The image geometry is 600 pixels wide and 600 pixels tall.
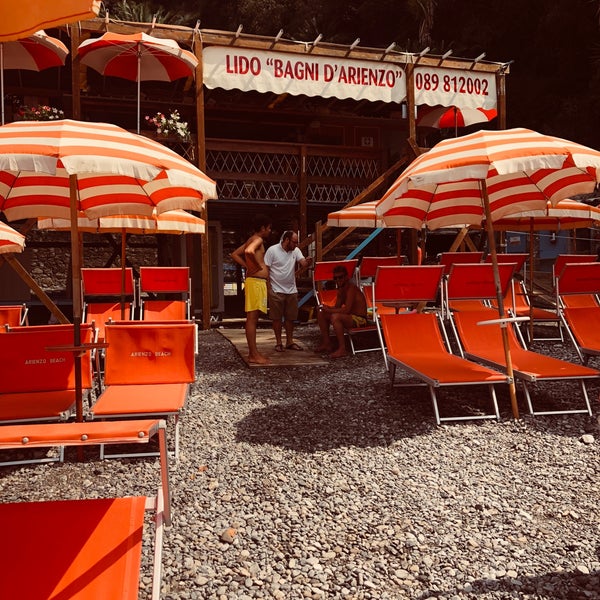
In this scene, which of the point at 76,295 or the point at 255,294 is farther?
the point at 255,294

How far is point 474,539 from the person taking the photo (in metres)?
3.10

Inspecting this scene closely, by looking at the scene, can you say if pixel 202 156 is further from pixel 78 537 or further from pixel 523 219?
pixel 78 537

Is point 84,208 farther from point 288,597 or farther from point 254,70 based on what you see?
point 254,70

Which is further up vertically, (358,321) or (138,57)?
(138,57)

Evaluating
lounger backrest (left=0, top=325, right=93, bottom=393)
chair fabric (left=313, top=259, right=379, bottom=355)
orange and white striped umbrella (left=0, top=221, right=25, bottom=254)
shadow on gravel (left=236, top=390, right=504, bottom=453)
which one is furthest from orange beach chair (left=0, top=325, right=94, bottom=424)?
chair fabric (left=313, top=259, right=379, bottom=355)

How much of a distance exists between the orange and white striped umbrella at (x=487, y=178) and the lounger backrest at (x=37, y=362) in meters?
3.09

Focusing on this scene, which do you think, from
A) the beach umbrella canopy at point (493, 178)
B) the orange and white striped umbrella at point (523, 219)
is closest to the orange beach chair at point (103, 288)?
the orange and white striped umbrella at point (523, 219)

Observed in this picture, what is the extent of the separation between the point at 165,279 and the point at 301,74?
509 centimetres

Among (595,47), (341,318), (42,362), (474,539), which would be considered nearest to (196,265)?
(341,318)

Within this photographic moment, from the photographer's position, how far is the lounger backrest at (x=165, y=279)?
9.80 meters

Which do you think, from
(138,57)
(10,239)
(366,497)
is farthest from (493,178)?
(138,57)

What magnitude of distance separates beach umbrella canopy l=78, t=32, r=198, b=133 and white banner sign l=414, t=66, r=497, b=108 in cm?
498

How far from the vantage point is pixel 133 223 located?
25.2 feet

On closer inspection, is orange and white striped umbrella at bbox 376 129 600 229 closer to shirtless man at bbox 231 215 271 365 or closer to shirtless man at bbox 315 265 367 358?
shirtless man at bbox 231 215 271 365
